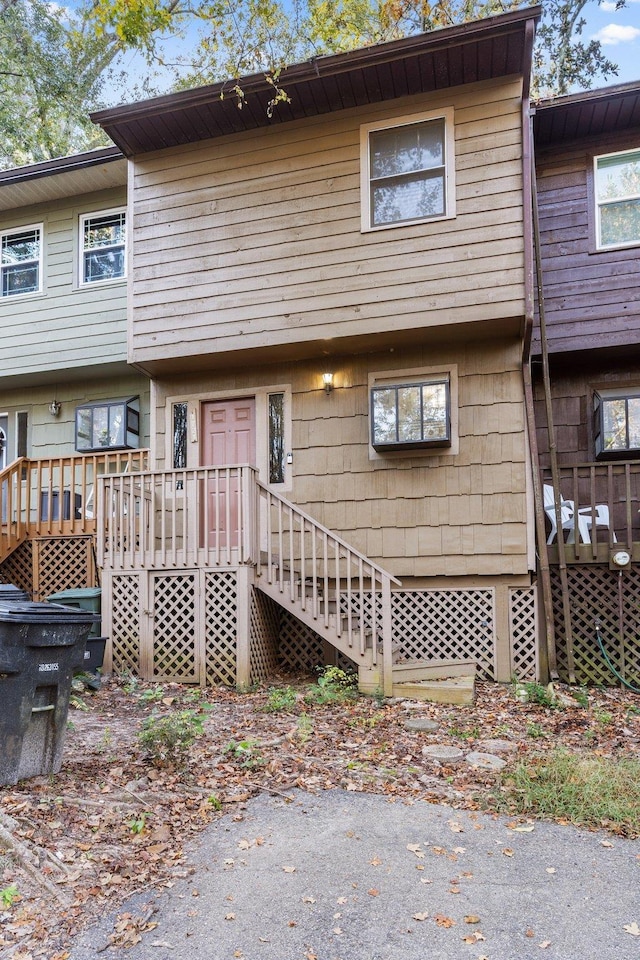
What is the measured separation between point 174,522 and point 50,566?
9.38 ft

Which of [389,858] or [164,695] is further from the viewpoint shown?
[164,695]

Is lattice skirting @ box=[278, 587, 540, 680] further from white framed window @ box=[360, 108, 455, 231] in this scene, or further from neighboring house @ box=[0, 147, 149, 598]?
neighboring house @ box=[0, 147, 149, 598]

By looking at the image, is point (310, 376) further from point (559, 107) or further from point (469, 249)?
point (559, 107)

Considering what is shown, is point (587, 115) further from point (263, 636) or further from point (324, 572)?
point (263, 636)

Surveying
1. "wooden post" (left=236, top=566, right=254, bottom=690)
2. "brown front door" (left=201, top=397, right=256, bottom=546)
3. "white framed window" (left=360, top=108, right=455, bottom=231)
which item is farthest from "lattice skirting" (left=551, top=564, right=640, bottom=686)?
"white framed window" (left=360, top=108, right=455, bottom=231)

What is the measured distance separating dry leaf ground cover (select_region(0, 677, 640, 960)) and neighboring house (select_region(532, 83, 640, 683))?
949 mm

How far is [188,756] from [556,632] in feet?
15.6

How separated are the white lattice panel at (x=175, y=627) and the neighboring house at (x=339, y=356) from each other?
0.10 ft

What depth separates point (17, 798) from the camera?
3.92 metres

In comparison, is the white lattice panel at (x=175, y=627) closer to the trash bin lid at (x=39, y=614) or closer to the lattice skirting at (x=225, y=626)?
the lattice skirting at (x=225, y=626)

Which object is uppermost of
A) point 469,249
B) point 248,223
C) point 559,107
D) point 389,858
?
point 559,107

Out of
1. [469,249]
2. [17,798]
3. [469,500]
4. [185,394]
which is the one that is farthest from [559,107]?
[17,798]

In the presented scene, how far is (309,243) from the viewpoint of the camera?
8.28 meters

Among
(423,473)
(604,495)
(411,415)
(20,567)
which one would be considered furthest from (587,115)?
(20,567)
